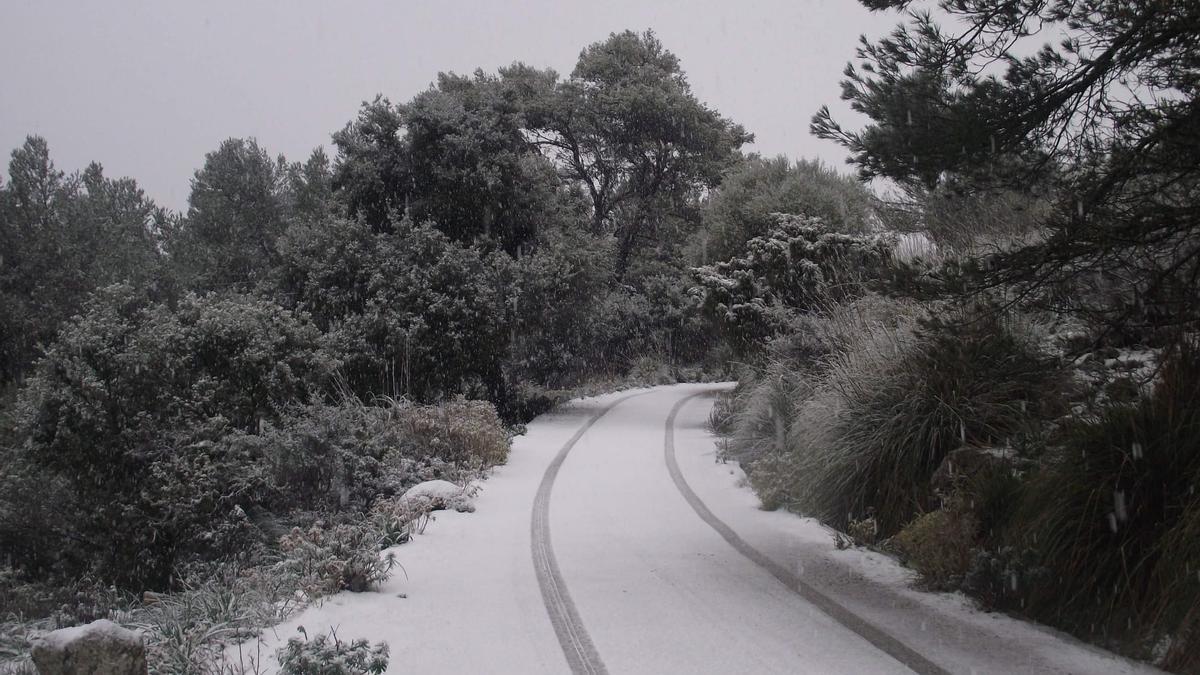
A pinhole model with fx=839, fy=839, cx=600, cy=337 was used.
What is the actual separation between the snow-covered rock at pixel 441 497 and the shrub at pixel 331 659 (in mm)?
4755

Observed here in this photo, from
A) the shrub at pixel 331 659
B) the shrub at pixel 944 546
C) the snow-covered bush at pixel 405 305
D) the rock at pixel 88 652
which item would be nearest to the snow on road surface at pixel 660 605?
the shrub at pixel 944 546

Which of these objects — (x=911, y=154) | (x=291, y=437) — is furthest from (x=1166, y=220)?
(x=291, y=437)

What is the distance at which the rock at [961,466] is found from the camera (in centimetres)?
639

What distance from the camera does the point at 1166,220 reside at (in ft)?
16.0

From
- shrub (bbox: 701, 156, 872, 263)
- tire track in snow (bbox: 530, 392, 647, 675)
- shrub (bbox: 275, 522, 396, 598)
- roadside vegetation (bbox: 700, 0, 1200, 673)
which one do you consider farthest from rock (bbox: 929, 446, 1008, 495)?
shrub (bbox: 701, 156, 872, 263)

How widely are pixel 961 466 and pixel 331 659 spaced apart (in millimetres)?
4924

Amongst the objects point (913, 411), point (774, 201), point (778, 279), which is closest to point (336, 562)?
point (913, 411)

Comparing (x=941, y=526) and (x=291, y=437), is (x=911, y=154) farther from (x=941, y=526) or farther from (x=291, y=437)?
(x=291, y=437)

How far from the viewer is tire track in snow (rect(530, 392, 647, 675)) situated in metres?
4.74

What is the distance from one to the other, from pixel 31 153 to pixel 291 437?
100 feet

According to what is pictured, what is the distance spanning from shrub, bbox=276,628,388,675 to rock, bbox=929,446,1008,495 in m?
4.46

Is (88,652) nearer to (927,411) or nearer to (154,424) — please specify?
(927,411)

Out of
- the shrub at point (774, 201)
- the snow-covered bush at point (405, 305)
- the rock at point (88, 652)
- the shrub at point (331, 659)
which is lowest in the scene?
the shrub at point (331, 659)

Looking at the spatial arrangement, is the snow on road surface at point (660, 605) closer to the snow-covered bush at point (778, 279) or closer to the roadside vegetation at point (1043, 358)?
the roadside vegetation at point (1043, 358)
